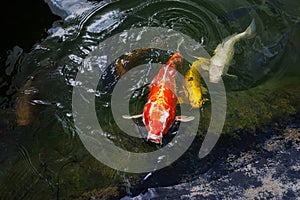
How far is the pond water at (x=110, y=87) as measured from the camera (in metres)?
3.98

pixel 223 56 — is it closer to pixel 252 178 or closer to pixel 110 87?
pixel 110 87

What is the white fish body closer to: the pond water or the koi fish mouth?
the pond water

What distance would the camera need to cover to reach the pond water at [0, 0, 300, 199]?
398 centimetres

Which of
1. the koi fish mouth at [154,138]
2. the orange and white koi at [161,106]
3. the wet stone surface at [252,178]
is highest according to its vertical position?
the orange and white koi at [161,106]

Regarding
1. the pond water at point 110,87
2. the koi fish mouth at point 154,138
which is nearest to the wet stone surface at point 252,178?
the pond water at point 110,87

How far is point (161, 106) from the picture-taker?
4426mm

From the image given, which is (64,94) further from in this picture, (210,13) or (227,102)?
(210,13)

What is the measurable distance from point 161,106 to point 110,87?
3.01ft

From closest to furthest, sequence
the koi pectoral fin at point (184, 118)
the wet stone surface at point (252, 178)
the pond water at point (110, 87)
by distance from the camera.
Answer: the wet stone surface at point (252, 178), the pond water at point (110, 87), the koi pectoral fin at point (184, 118)

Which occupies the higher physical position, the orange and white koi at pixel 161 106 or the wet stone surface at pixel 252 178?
the orange and white koi at pixel 161 106

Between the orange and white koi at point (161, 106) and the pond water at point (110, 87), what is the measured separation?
161mm

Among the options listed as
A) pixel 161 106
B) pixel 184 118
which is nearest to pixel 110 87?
pixel 161 106

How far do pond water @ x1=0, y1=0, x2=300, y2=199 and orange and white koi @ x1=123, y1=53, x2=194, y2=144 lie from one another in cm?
16

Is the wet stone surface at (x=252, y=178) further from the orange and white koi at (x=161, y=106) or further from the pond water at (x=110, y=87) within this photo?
the orange and white koi at (x=161, y=106)
